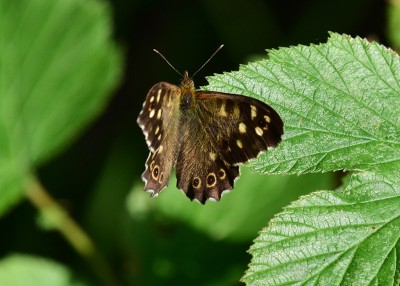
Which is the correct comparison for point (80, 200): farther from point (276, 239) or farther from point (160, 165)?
point (276, 239)

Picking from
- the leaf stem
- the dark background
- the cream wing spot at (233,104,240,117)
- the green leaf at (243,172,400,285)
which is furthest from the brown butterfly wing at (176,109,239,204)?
the leaf stem

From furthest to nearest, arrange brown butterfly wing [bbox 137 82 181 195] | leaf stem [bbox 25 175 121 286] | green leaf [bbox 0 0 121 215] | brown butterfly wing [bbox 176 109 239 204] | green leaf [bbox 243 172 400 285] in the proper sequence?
green leaf [bbox 0 0 121 215] → leaf stem [bbox 25 175 121 286] → brown butterfly wing [bbox 137 82 181 195] → brown butterfly wing [bbox 176 109 239 204] → green leaf [bbox 243 172 400 285]

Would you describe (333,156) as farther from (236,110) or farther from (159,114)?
(159,114)

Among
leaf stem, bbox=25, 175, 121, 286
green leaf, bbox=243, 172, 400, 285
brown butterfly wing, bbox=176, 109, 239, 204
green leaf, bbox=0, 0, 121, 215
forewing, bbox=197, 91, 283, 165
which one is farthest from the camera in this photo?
green leaf, bbox=0, 0, 121, 215

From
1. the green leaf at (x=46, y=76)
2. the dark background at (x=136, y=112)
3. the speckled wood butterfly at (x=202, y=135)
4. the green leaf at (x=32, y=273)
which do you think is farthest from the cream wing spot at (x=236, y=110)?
the green leaf at (x=32, y=273)

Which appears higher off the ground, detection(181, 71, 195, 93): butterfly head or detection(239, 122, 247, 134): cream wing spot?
detection(181, 71, 195, 93): butterfly head

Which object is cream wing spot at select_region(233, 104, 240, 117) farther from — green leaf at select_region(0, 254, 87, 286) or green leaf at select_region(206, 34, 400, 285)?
green leaf at select_region(0, 254, 87, 286)

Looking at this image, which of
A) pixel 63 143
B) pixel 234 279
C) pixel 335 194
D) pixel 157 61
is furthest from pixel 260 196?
pixel 157 61

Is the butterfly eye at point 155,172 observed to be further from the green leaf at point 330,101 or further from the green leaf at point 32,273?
the green leaf at point 32,273
